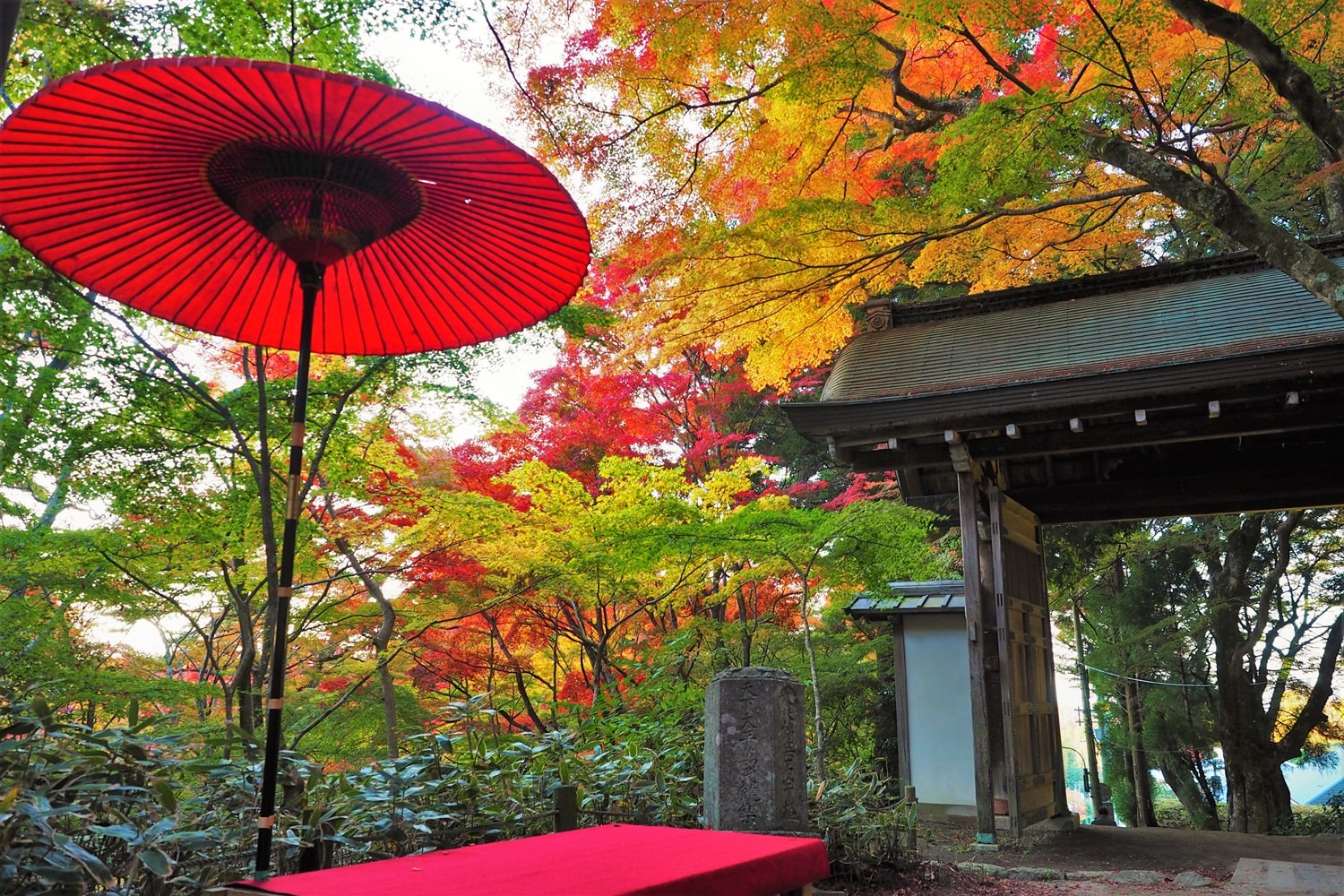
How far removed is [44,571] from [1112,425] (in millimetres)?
7704

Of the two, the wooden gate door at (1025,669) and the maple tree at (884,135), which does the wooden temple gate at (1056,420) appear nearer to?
the wooden gate door at (1025,669)

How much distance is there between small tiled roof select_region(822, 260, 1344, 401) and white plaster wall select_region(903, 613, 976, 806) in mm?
3053

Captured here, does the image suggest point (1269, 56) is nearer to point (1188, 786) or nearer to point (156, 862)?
point (156, 862)

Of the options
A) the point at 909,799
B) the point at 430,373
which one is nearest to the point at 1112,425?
the point at 909,799

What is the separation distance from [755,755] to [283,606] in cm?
298

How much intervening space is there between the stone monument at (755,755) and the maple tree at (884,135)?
132 inches

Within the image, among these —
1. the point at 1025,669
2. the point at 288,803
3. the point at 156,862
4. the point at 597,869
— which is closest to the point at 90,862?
the point at 156,862

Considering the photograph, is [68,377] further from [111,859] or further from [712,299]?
[712,299]

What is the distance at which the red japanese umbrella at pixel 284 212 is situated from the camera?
1581mm

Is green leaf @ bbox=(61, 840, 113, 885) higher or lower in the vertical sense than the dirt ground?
higher

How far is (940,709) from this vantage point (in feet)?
28.5

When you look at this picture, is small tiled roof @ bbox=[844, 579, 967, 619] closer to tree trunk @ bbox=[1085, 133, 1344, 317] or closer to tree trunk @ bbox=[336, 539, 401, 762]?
tree trunk @ bbox=[1085, 133, 1344, 317]

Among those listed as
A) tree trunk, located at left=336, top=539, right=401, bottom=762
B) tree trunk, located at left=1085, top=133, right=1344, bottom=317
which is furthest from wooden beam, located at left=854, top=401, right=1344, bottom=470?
tree trunk, located at left=336, top=539, right=401, bottom=762

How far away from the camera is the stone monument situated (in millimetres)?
4105
